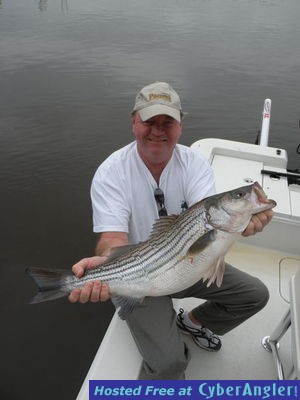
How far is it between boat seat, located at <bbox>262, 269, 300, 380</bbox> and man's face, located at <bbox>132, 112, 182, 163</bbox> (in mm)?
1368

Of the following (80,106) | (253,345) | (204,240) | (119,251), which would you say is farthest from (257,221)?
(80,106)

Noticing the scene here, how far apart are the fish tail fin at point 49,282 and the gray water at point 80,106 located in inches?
87.1

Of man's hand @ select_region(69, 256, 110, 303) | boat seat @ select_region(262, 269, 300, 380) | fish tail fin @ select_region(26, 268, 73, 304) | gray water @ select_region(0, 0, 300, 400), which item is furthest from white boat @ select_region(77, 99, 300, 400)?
gray water @ select_region(0, 0, 300, 400)

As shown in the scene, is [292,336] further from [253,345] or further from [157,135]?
[157,135]

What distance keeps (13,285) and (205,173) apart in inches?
143

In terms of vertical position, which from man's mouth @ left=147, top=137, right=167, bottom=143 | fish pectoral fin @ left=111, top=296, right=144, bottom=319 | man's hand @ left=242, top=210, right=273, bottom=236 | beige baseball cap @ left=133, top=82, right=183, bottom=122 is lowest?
fish pectoral fin @ left=111, top=296, right=144, bottom=319

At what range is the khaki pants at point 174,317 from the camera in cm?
279

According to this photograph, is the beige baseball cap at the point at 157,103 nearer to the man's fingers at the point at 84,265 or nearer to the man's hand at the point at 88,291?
the man's fingers at the point at 84,265

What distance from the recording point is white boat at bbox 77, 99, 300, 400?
278 centimetres

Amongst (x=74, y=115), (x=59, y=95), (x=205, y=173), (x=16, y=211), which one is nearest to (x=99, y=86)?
(x=59, y=95)

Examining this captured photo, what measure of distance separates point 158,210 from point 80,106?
8795mm

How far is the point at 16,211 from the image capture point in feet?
23.4

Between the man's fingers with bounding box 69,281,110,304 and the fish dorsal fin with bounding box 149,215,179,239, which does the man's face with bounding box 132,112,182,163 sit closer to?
the fish dorsal fin with bounding box 149,215,179,239

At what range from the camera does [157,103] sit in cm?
291
